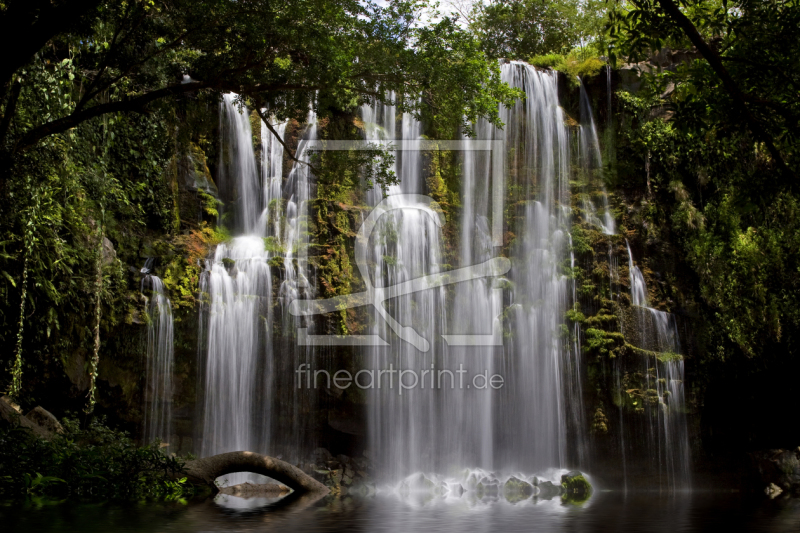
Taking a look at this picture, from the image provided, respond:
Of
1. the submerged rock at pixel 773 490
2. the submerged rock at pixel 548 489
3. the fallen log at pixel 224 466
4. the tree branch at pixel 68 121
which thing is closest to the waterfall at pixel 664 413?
the submerged rock at pixel 773 490

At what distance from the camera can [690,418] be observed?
17.6 meters

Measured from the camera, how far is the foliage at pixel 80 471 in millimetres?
8234

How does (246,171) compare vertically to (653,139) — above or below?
below

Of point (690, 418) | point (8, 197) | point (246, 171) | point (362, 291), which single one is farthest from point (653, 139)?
point (8, 197)

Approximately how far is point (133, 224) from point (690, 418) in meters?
14.8

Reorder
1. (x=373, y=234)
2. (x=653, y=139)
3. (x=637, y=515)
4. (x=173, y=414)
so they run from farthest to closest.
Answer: (x=653, y=139) → (x=373, y=234) → (x=173, y=414) → (x=637, y=515)

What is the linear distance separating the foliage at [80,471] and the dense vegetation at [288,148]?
4cm

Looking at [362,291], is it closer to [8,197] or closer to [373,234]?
[373,234]

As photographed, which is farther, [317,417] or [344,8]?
[317,417]

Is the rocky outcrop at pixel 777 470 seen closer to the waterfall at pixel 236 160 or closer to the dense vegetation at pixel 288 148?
the dense vegetation at pixel 288 148

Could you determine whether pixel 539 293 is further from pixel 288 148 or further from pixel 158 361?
pixel 158 361

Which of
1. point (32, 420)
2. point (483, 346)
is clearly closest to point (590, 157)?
point (483, 346)

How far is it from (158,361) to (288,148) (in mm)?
5811

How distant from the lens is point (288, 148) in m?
13.7
